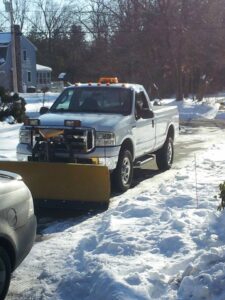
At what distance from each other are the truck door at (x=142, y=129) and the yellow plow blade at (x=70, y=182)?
7.33 feet

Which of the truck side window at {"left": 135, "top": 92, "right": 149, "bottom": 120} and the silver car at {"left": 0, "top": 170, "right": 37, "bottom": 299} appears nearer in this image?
the silver car at {"left": 0, "top": 170, "right": 37, "bottom": 299}

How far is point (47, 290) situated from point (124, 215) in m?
2.66

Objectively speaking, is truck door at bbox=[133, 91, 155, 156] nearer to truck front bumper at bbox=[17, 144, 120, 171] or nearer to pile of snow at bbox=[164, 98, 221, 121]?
truck front bumper at bbox=[17, 144, 120, 171]

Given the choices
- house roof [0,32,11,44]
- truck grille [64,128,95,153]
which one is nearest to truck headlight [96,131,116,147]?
truck grille [64,128,95,153]

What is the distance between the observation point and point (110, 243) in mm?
6301

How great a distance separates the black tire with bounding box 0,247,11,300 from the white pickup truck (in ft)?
14.7

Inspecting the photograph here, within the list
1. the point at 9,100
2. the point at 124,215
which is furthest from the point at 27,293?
the point at 9,100

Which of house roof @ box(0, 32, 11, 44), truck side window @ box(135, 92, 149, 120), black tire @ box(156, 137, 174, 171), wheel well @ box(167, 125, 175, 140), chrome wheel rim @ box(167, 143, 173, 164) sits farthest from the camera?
house roof @ box(0, 32, 11, 44)

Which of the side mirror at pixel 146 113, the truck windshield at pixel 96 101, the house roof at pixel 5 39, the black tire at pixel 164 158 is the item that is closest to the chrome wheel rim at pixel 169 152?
the black tire at pixel 164 158

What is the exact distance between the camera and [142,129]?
10.9 meters

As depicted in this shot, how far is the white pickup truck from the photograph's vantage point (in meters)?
9.27

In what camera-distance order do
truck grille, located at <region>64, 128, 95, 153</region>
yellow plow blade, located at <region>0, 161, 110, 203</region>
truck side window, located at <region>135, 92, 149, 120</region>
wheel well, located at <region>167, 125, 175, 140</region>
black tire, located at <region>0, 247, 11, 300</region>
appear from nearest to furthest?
black tire, located at <region>0, 247, 11, 300</region> < yellow plow blade, located at <region>0, 161, 110, 203</region> < truck grille, located at <region>64, 128, 95, 153</region> < truck side window, located at <region>135, 92, 149, 120</region> < wheel well, located at <region>167, 125, 175, 140</region>

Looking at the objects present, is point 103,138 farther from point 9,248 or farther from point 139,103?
point 9,248

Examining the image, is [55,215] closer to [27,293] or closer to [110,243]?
[110,243]
